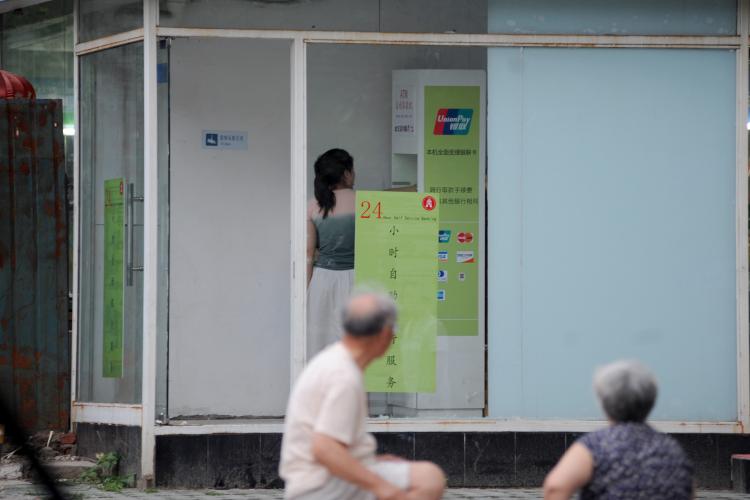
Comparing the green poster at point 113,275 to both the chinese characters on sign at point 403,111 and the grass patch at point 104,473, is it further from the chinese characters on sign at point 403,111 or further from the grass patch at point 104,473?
the chinese characters on sign at point 403,111

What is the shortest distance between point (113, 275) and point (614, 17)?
3837mm

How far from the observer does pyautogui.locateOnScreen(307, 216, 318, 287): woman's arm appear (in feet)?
30.9

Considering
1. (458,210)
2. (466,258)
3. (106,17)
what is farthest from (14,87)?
(466,258)

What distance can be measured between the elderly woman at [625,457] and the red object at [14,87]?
6445 mm

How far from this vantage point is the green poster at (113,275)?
9.75m

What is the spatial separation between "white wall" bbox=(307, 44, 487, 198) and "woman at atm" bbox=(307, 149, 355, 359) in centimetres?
15

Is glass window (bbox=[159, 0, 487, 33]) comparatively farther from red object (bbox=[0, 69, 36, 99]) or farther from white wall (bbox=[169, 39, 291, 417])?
red object (bbox=[0, 69, 36, 99])

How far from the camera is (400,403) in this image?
31.2 ft

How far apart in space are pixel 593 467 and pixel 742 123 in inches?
202

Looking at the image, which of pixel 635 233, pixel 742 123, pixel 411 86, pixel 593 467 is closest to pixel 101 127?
pixel 411 86

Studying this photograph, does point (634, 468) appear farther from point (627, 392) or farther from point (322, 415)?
point (322, 415)

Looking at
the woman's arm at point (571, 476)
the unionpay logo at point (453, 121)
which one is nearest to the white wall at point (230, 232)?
the unionpay logo at point (453, 121)

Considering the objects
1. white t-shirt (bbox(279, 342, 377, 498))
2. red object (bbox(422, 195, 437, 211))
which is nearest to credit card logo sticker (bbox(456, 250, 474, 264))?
red object (bbox(422, 195, 437, 211))

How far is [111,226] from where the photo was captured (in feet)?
32.3
